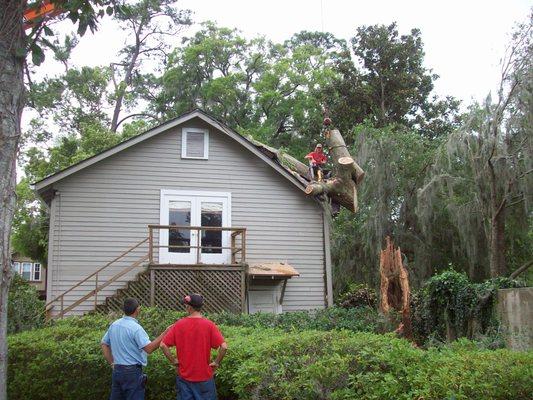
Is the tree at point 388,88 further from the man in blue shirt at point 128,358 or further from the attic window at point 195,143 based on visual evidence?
the man in blue shirt at point 128,358

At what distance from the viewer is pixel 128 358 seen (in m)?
7.06

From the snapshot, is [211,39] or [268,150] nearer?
[268,150]

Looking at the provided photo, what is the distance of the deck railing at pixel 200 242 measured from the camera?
1711 centimetres

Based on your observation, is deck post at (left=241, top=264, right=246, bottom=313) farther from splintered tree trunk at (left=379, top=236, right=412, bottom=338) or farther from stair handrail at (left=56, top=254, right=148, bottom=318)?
splintered tree trunk at (left=379, top=236, right=412, bottom=338)

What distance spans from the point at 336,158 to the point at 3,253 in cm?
1022

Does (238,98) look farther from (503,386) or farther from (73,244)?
(503,386)

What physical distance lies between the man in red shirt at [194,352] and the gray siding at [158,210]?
37.8 ft

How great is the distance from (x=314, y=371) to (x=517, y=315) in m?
9.51

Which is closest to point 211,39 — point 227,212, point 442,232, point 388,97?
point 388,97

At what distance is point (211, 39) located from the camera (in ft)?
134

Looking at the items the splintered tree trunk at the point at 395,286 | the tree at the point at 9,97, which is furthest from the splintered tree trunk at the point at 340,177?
the tree at the point at 9,97

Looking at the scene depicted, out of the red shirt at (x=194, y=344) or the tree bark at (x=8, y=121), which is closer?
the red shirt at (x=194, y=344)

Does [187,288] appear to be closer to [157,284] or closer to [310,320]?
[157,284]

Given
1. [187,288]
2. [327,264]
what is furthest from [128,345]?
[327,264]
